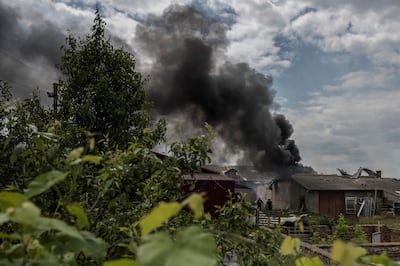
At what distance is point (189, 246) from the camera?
435 mm

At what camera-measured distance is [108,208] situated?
50.7 inches

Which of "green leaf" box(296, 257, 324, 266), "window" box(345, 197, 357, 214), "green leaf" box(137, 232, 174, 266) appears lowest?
"green leaf" box(296, 257, 324, 266)

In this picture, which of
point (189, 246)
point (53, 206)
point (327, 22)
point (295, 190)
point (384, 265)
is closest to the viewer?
point (189, 246)

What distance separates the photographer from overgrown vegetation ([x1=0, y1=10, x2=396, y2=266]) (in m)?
0.47

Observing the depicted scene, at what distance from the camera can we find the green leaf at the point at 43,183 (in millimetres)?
543

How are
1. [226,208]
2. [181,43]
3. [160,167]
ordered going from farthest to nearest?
[181,43]
[226,208]
[160,167]

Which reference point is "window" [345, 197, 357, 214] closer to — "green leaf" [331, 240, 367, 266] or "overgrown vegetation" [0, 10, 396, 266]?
"overgrown vegetation" [0, 10, 396, 266]

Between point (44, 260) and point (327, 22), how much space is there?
33.0 m

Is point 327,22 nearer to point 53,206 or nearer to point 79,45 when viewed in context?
point 79,45

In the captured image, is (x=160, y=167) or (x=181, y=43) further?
(x=181, y=43)

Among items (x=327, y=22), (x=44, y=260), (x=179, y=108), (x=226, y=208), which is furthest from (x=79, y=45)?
(x=327, y=22)

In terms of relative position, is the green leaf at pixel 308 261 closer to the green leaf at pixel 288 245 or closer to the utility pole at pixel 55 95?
the green leaf at pixel 288 245

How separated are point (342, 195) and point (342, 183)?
1335 mm

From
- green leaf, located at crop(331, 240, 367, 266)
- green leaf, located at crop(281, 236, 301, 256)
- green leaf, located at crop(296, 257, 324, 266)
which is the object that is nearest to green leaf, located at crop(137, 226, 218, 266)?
green leaf, located at crop(331, 240, 367, 266)
